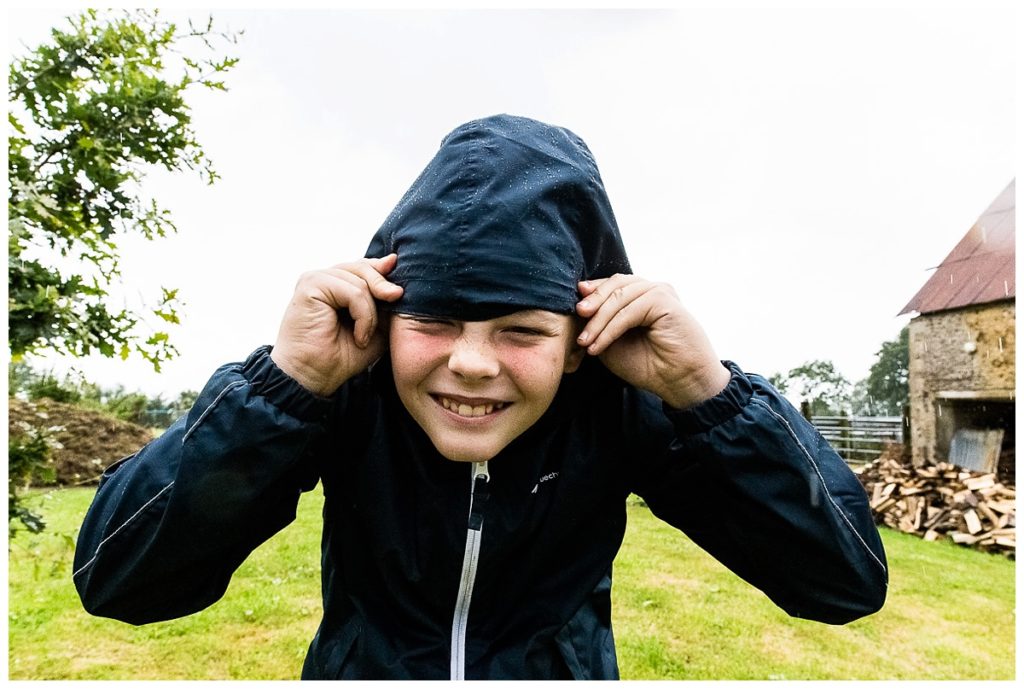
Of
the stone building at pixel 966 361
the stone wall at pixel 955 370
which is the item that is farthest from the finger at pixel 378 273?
the stone wall at pixel 955 370

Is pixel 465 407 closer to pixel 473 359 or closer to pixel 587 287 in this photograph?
pixel 473 359

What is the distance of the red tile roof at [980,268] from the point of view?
21.7ft

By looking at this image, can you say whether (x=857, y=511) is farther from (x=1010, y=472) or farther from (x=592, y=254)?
(x=1010, y=472)

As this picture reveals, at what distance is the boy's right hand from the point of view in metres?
1.27

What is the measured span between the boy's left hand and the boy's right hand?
15.7 inches

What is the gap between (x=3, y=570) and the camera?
234cm

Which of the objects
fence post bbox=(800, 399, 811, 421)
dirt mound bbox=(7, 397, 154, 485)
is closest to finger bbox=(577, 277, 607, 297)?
fence post bbox=(800, 399, 811, 421)

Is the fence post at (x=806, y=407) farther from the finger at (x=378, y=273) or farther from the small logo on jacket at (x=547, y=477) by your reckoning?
the finger at (x=378, y=273)

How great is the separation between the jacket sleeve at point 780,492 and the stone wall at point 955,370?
8118mm

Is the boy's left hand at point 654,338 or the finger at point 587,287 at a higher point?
the finger at point 587,287

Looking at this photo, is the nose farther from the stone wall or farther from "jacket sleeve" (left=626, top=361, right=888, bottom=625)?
the stone wall

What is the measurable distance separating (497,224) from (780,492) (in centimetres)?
77

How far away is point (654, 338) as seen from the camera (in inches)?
52.4

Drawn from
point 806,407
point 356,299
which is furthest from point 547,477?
point 806,407
